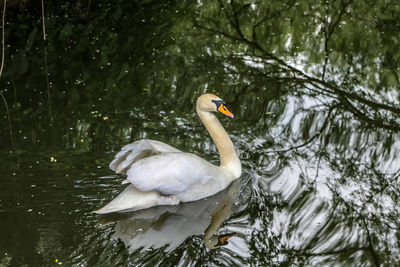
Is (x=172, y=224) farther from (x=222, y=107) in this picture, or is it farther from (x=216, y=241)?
(x=222, y=107)

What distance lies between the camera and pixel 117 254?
4562 millimetres

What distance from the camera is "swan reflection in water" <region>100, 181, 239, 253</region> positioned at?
189 inches

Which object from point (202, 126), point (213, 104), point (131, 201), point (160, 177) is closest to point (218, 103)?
point (213, 104)

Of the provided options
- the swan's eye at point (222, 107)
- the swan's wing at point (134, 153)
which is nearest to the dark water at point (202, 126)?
the swan's wing at point (134, 153)

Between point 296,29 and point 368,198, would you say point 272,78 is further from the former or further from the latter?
point 368,198

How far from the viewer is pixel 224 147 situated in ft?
19.6

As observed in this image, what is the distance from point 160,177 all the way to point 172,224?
428mm

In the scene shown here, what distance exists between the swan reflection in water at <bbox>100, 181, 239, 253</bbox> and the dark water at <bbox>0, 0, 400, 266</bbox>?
17 millimetres

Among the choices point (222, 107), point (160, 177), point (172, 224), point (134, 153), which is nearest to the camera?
point (172, 224)

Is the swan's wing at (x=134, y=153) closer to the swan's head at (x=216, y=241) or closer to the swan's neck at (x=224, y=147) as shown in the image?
the swan's neck at (x=224, y=147)

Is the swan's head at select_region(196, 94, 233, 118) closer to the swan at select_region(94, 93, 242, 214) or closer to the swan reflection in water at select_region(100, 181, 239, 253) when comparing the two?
the swan at select_region(94, 93, 242, 214)

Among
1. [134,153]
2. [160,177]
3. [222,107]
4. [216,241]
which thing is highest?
Result: [222,107]

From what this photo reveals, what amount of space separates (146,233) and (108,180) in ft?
3.21

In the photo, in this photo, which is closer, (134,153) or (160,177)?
(160,177)
